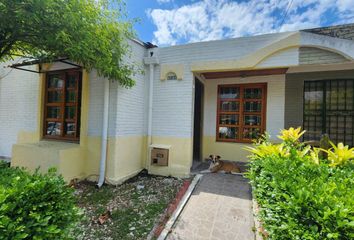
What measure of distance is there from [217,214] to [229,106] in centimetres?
436

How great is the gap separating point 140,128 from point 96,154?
1.46 metres

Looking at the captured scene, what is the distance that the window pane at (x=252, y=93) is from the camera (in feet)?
23.3

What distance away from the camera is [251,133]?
7105mm

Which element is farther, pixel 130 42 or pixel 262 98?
pixel 262 98

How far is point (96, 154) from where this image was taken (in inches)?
221

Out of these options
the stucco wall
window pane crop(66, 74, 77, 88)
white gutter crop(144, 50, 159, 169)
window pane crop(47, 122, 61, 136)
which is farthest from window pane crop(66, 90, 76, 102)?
the stucco wall

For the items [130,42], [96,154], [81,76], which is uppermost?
[130,42]

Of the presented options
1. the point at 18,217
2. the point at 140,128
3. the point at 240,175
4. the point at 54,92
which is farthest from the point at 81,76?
the point at 240,175

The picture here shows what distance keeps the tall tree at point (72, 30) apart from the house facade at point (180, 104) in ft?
3.24

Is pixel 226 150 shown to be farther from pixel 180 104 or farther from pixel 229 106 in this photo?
pixel 180 104

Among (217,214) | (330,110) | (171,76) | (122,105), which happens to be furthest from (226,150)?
(122,105)

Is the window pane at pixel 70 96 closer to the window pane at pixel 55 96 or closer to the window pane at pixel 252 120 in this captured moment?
the window pane at pixel 55 96

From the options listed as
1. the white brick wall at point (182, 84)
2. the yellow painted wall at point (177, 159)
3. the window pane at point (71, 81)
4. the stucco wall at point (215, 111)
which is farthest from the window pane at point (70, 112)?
the stucco wall at point (215, 111)

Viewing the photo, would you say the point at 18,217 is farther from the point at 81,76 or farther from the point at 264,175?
the point at 81,76
